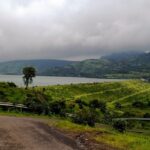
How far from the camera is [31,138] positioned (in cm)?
2350

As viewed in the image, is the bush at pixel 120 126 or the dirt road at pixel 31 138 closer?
the dirt road at pixel 31 138

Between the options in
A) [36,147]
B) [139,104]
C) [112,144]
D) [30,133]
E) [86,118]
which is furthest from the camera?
[139,104]

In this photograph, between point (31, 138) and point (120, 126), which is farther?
point (120, 126)

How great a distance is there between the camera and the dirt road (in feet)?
68.6

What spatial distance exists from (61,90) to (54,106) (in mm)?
126585

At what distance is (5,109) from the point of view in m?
47.1

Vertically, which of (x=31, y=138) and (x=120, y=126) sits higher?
(x=31, y=138)

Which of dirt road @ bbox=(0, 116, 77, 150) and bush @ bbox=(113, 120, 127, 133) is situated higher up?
dirt road @ bbox=(0, 116, 77, 150)

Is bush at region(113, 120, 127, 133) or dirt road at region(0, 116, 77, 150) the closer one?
dirt road at region(0, 116, 77, 150)

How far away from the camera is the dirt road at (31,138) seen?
20922 mm

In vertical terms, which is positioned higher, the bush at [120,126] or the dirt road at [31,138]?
the dirt road at [31,138]

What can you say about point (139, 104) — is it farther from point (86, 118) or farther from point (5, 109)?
point (86, 118)

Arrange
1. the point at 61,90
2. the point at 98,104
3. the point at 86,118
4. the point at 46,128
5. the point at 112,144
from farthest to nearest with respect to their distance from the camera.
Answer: the point at 61,90 < the point at 98,104 < the point at 86,118 < the point at 46,128 < the point at 112,144

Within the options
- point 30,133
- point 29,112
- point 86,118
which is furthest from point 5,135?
point 29,112
